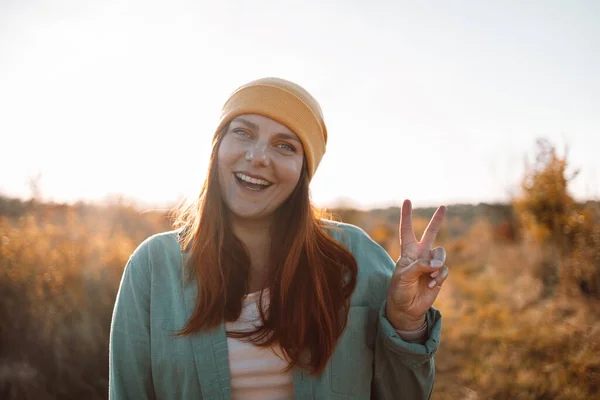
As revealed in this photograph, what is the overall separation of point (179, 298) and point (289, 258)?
523 millimetres

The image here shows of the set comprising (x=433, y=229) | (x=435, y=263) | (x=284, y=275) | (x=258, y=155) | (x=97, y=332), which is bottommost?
(x=97, y=332)

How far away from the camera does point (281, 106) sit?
75.7 inches

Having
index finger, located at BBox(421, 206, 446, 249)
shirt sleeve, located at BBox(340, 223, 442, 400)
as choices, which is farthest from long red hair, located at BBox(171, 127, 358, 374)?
index finger, located at BBox(421, 206, 446, 249)

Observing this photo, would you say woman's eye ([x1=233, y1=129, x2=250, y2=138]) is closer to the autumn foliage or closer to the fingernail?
the fingernail

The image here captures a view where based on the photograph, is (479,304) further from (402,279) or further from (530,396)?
(402,279)

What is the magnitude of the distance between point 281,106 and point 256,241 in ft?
2.24

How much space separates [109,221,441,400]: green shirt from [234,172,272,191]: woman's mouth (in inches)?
17.0

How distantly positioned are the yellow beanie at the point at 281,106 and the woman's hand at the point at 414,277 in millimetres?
576

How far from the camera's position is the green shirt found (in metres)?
1.73

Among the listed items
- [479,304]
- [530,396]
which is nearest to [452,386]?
[530,396]

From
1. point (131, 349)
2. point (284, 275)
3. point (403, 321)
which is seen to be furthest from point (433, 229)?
point (131, 349)

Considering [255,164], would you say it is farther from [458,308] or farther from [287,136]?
[458,308]

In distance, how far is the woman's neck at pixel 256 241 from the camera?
2.06 metres

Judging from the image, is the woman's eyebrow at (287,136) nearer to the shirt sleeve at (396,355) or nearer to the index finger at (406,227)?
the index finger at (406,227)
